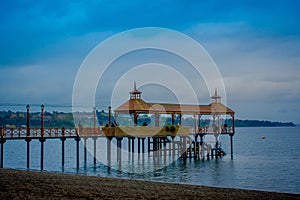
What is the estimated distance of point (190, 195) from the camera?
15.9 m

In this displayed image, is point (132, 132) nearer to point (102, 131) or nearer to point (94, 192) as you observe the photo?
point (102, 131)

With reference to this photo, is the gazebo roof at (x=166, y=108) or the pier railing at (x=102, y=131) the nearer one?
the pier railing at (x=102, y=131)

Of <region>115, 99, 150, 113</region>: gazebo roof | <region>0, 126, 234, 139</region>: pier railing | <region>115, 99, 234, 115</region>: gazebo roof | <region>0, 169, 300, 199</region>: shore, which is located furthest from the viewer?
<region>115, 99, 234, 115</region>: gazebo roof

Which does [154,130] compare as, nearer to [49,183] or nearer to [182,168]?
[182,168]

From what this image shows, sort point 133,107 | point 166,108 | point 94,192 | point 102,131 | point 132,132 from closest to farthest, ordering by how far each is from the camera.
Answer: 1. point 94,192
2. point 132,132
3. point 133,107
4. point 102,131
5. point 166,108

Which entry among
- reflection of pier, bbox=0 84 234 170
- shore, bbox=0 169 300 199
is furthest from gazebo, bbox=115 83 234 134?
shore, bbox=0 169 300 199

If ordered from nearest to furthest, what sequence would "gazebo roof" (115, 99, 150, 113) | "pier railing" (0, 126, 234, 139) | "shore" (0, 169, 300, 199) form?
"shore" (0, 169, 300, 199) → "pier railing" (0, 126, 234, 139) → "gazebo roof" (115, 99, 150, 113)

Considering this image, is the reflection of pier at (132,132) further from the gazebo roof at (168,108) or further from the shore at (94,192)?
the shore at (94,192)

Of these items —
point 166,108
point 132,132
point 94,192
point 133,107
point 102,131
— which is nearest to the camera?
point 94,192

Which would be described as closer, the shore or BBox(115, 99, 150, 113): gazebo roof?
the shore

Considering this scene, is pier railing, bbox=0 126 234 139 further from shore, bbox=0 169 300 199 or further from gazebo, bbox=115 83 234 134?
shore, bbox=0 169 300 199

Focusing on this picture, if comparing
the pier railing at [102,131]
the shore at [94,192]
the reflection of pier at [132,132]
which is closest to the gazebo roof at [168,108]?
the reflection of pier at [132,132]

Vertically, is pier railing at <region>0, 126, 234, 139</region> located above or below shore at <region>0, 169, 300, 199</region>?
above

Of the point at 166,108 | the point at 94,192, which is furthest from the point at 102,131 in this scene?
the point at 94,192
